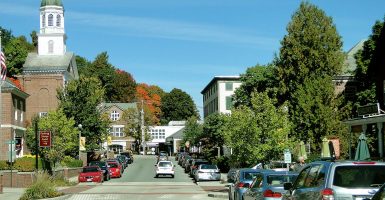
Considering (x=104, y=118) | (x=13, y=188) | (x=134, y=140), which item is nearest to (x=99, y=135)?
(x=104, y=118)

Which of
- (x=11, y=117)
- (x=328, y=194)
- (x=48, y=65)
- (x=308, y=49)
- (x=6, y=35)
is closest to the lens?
(x=328, y=194)

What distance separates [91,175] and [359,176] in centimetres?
3891

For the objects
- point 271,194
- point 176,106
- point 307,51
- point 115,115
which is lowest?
point 271,194

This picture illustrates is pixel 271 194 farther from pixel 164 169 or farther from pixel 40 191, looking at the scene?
pixel 164 169

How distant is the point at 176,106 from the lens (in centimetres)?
14438

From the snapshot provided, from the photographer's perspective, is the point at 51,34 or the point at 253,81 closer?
the point at 253,81

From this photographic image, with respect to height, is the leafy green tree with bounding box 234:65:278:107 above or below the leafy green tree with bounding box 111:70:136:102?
below

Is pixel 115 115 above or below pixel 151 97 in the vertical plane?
below

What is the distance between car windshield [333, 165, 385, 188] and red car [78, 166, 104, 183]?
38.7 metres

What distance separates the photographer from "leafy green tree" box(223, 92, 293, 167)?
33188 mm

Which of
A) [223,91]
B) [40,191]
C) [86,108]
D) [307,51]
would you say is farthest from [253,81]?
Answer: [40,191]

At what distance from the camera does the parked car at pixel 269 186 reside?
16938 mm

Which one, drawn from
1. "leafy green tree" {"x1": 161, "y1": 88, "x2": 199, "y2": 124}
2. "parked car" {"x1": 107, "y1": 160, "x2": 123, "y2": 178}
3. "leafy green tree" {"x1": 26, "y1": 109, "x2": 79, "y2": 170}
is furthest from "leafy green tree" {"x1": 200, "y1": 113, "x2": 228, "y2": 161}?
"leafy green tree" {"x1": 161, "y1": 88, "x2": 199, "y2": 124}

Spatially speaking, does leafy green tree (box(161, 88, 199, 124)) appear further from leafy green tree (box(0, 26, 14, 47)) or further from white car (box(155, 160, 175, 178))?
white car (box(155, 160, 175, 178))
